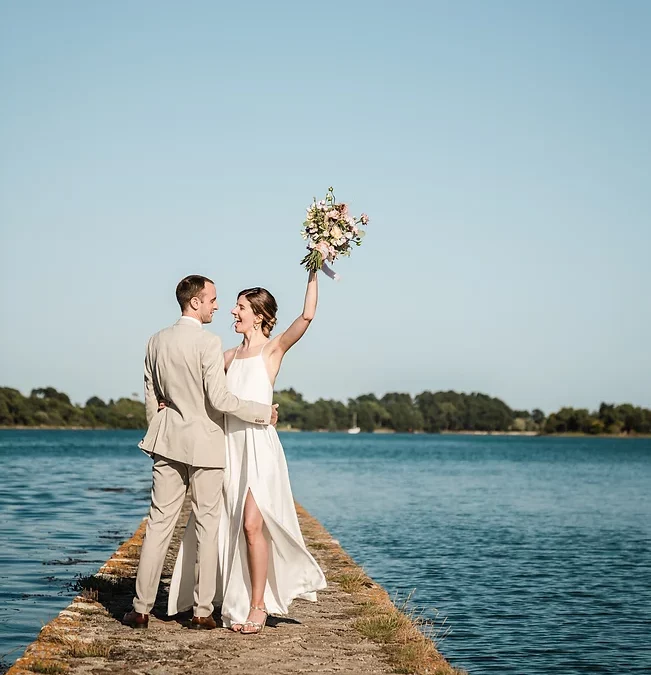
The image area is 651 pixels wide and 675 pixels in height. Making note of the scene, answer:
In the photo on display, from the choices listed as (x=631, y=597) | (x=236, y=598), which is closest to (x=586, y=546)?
(x=631, y=597)

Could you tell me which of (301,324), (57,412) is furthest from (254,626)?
(57,412)

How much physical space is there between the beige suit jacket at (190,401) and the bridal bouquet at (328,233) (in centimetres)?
104

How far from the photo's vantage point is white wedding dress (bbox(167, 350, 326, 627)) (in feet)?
23.7

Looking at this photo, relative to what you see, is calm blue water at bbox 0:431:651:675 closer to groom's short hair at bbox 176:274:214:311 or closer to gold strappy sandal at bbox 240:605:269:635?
gold strappy sandal at bbox 240:605:269:635

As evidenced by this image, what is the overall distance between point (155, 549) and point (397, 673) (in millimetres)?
1967

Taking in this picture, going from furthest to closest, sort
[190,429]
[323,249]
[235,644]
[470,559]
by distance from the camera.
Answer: [470,559] → [323,249] → [190,429] → [235,644]

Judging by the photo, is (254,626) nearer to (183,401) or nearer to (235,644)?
(235,644)

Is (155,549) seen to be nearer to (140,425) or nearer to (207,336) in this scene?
(207,336)

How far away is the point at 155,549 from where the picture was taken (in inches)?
281

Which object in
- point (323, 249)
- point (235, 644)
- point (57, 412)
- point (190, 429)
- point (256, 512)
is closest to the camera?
point (235, 644)

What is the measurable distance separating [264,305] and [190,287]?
0.58 meters

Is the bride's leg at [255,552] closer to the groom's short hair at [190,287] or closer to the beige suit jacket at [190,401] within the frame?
the beige suit jacket at [190,401]

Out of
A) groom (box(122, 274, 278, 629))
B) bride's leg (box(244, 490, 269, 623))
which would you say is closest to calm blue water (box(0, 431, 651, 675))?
groom (box(122, 274, 278, 629))

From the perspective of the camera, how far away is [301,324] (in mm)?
7309
